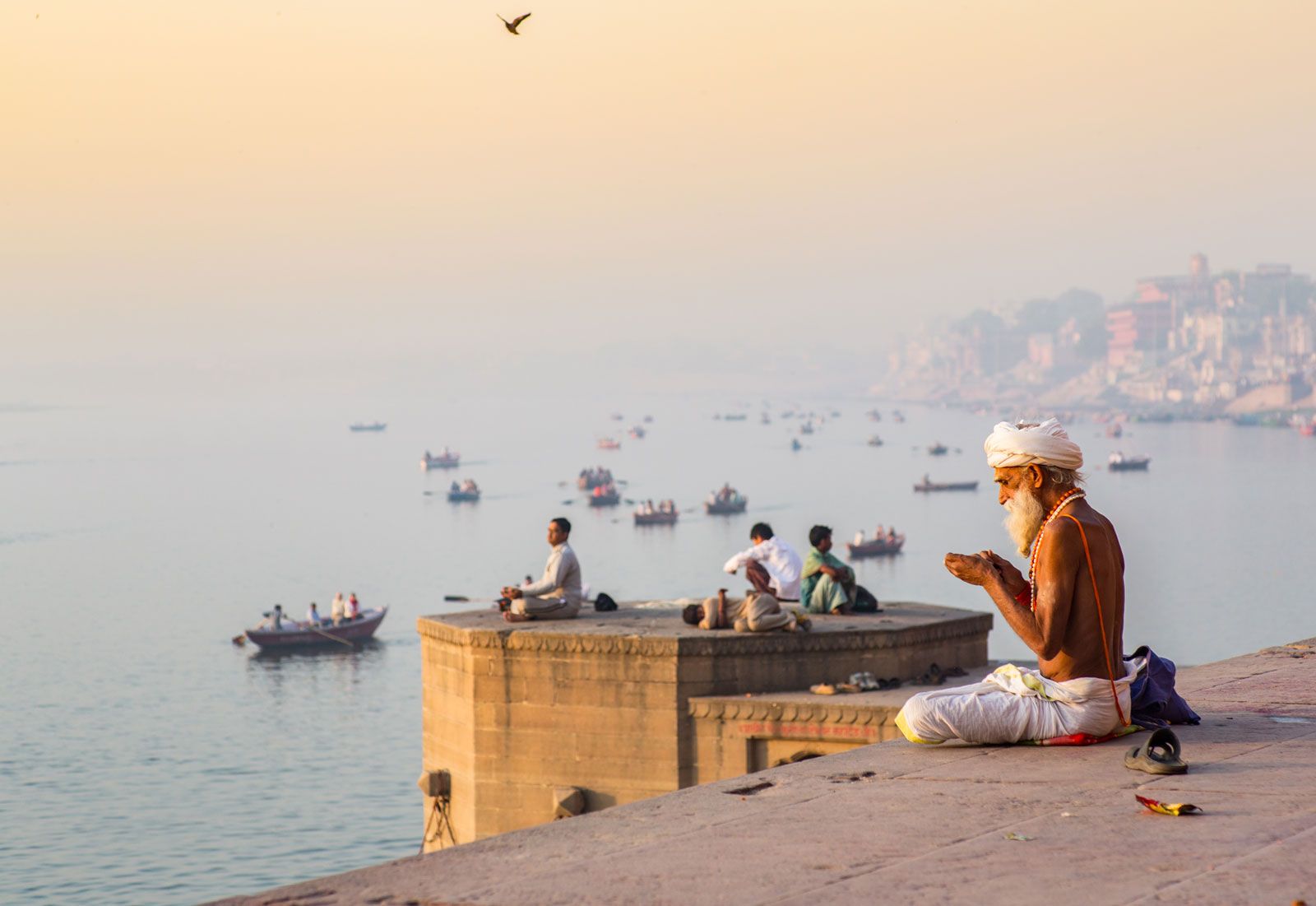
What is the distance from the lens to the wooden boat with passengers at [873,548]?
3497 inches

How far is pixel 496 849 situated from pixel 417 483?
155 meters

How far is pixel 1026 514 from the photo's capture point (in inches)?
251

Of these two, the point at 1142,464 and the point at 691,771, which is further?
the point at 1142,464

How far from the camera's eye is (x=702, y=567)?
87250 mm

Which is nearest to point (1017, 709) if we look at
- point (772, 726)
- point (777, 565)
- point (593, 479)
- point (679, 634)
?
point (772, 726)

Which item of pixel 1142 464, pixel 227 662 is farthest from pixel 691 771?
pixel 1142 464

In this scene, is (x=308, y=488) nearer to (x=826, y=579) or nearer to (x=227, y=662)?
(x=227, y=662)

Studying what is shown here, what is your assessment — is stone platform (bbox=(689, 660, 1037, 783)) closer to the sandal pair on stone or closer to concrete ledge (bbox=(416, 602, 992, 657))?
concrete ledge (bbox=(416, 602, 992, 657))

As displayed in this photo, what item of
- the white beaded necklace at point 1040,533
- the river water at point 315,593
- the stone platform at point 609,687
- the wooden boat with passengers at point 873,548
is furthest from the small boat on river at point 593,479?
the white beaded necklace at point 1040,533

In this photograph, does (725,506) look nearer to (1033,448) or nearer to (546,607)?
(546,607)

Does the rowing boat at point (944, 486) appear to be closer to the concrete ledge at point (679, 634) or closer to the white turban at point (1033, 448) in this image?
the concrete ledge at point (679, 634)

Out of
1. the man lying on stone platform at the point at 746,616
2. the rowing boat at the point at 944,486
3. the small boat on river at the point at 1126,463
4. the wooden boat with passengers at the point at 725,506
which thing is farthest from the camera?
the small boat on river at the point at 1126,463

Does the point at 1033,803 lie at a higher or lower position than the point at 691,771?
higher

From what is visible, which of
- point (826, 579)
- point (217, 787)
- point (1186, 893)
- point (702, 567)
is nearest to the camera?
point (1186, 893)
